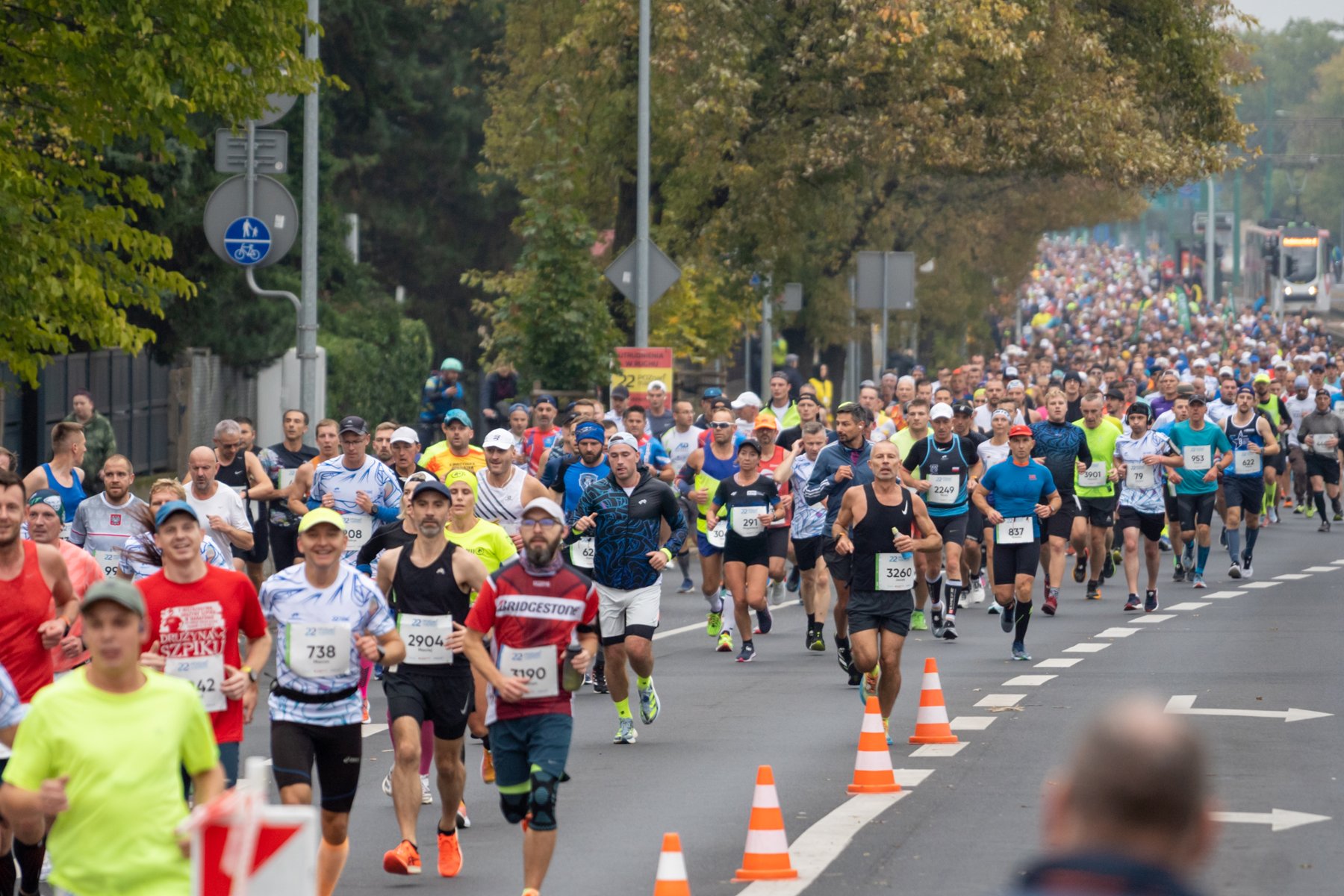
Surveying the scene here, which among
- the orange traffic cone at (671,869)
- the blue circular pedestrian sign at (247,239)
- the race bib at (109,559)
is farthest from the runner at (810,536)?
the orange traffic cone at (671,869)

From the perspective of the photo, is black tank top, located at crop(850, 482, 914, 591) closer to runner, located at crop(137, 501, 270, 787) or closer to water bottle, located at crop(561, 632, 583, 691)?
water bottle, located at crop(561, 632, 583, 691)

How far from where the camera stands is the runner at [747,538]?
16969 mm

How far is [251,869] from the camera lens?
15.5ft

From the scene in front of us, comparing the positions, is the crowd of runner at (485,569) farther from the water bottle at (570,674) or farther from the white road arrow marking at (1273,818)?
the white road arrow marking at (1273,818)

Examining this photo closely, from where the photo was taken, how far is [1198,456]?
22297 millimetres

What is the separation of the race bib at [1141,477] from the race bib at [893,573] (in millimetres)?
8602

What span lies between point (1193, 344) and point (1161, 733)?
70.1 metres

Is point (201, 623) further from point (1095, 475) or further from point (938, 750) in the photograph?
point (1095, 475)

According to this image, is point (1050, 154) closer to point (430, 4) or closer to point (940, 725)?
point (430, 4)

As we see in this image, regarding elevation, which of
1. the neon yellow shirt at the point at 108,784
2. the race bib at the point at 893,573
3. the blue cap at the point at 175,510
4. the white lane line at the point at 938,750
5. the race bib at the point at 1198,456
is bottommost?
the white lane line at the point at 938,750

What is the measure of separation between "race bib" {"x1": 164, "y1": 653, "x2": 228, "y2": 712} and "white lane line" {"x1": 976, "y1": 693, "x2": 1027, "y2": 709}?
6.75 m

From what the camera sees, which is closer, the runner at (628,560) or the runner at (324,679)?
the runner at (324,679)

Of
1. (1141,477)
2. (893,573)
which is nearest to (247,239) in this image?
(893,573)

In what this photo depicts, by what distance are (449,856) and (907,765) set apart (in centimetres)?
330
